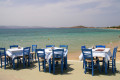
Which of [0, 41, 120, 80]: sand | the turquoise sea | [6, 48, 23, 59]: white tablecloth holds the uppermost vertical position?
[6, 48, 23, 59]: white tablecloth

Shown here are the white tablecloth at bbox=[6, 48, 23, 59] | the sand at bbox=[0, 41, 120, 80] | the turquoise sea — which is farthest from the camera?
the turquoise sea

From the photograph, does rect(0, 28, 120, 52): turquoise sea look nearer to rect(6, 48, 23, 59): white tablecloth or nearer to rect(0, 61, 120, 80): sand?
rect(6, 48, 23, 59): white tablecloth

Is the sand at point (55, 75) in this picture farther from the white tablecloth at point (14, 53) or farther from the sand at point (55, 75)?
the white tablecloth at point (14, 53)

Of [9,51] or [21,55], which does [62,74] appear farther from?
[9,51]

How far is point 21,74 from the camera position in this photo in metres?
6.60

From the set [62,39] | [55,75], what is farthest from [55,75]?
[62,39]

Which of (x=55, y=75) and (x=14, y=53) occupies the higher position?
(x=14, y=53)

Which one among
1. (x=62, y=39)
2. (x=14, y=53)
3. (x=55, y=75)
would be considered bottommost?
(x=55, y=75)

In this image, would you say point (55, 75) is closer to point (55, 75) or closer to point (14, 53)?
point (55, 75)

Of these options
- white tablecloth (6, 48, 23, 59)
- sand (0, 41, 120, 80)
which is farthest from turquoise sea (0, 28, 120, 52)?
sand (0, 41, 120, 80)

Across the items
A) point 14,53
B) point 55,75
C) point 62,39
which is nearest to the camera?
point 55,75

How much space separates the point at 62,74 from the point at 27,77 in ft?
5.16

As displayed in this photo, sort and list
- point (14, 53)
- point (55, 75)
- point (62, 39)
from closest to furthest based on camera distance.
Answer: point (55, 75) < point (14, 53) < point (62, 39)

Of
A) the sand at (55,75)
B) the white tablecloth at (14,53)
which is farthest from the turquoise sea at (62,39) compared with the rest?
the sand at (55,75)
